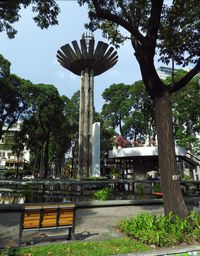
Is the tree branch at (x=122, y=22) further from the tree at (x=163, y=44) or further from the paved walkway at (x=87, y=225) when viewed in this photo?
the paved walkway at (x=87, y=225)

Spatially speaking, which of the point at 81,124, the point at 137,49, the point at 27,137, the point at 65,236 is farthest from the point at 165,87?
the point at 27,137

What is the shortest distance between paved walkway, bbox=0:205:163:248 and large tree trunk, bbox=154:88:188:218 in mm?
1663

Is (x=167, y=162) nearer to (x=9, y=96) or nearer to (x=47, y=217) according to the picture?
(x=47, y=217)

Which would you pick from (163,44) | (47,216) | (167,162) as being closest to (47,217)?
(47,216)

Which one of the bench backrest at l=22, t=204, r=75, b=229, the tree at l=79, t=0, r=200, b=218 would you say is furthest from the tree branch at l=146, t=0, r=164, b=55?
the bench backrest at l=22, t=204, r=75, b=229

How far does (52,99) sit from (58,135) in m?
6.73

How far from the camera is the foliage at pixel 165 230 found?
5.55 m

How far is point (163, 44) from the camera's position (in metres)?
10.0

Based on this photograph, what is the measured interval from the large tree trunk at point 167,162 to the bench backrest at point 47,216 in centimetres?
266

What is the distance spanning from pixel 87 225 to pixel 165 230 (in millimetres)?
2783

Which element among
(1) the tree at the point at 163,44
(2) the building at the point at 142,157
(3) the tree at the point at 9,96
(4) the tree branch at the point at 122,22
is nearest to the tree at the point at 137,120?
(2) the building at the point at 142,157

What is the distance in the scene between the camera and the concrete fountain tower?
2664cm

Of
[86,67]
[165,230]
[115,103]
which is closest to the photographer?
[165,230]

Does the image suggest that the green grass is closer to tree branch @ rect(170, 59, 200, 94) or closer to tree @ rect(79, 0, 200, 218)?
tree @ rect(79, 0, 200, 218)
